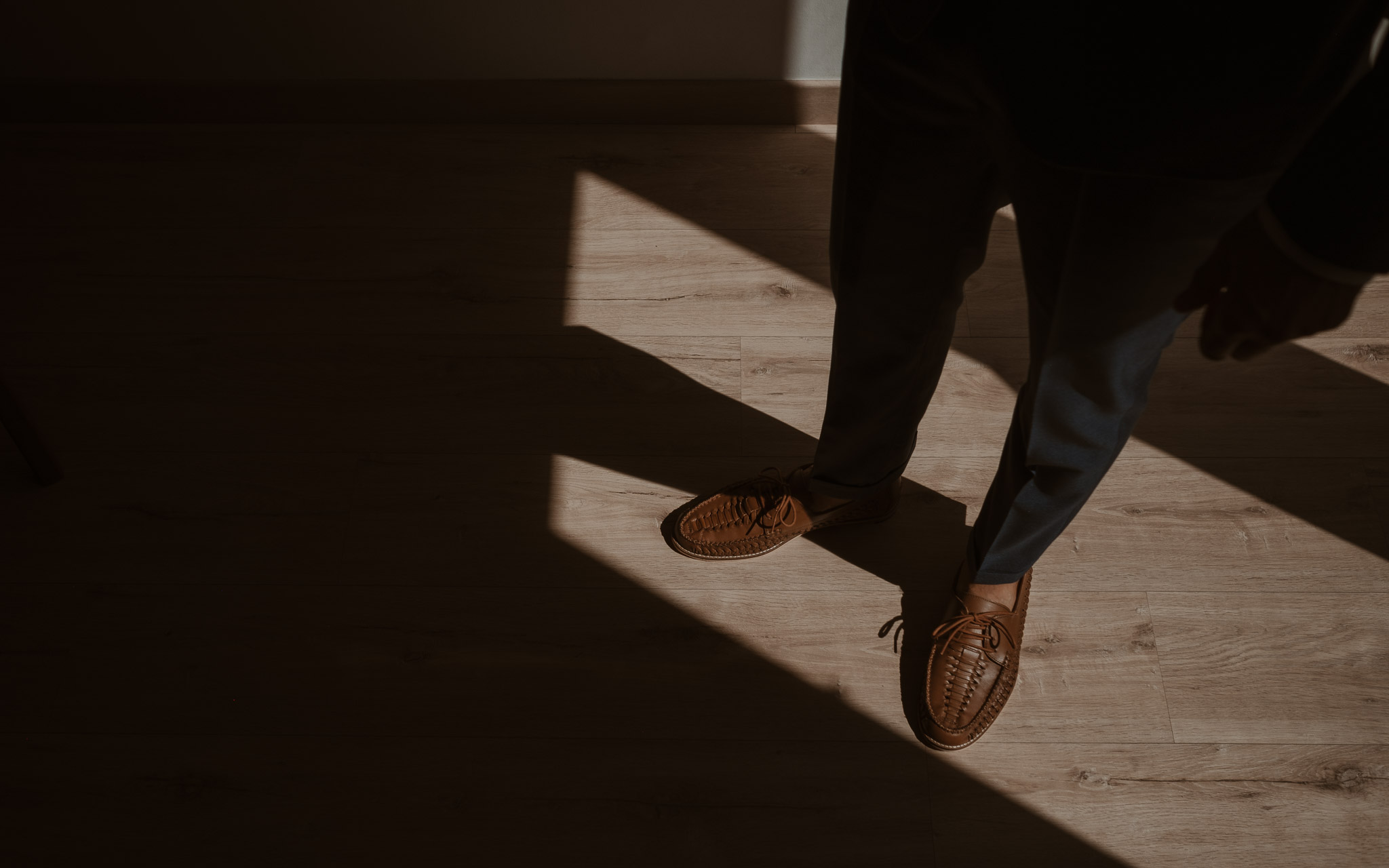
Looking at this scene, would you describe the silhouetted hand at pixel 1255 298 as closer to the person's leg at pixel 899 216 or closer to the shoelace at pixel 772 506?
the person's leg at pixel 899 216

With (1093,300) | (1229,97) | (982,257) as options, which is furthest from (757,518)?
(1229,97)

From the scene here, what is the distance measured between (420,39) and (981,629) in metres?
1.65

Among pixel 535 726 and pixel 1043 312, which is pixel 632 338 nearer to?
pixel 535 726

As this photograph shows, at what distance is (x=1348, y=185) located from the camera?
658 mm

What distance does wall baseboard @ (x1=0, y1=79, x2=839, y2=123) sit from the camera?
2.02 m

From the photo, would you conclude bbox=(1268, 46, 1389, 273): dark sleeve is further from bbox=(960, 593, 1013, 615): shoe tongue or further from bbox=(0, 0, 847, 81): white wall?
bbox=(0, 0, 847, 81): white wall

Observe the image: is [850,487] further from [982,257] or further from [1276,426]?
[1276,426]

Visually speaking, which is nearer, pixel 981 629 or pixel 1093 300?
pixel 1093 300

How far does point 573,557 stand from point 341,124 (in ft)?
4.16

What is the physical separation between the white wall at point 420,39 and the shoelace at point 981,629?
4.15 feet

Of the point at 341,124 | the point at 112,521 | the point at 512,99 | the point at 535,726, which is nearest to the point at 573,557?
the point at 535,726

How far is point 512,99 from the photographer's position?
6.70 feet

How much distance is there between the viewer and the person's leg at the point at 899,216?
835mm

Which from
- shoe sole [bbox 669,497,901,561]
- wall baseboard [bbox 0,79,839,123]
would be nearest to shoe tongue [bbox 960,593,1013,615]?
shoe sole [bbox 669,497,901,561]
